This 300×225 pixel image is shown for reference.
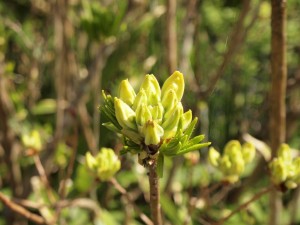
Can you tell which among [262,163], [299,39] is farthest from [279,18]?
[299,39]

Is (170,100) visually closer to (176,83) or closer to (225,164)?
(176,83)

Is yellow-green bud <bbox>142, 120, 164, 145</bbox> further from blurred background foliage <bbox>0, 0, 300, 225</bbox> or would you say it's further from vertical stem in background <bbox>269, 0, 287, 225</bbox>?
blurred background foliage <bbox>0, 0, 300, 225</bbox>

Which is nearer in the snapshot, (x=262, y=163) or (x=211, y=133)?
(x=262, y=163)

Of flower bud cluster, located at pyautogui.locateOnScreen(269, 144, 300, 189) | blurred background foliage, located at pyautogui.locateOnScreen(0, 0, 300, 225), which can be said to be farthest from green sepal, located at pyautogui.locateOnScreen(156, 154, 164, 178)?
blurred background foliage, located at pyautogui.locateOnScreen(0, 0, 300, 225)

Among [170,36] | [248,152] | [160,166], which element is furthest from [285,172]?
[170,36]

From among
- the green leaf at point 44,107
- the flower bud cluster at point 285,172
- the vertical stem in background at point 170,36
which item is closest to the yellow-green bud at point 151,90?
the flower bud cluster at point 285,172

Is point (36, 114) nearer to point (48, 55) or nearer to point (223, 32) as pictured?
point (48, 55)
